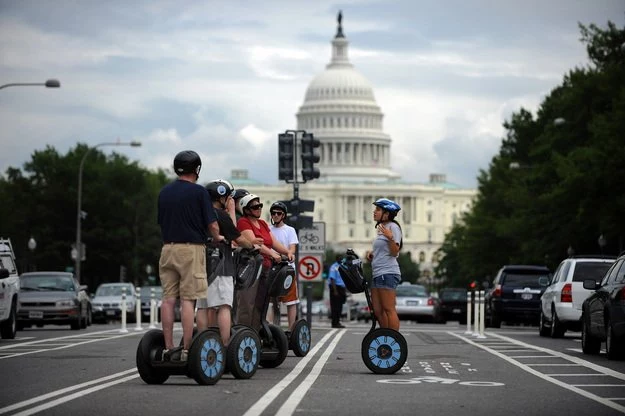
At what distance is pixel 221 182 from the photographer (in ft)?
55.8

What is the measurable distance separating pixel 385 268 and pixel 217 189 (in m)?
2.56

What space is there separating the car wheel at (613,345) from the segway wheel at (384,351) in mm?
4534

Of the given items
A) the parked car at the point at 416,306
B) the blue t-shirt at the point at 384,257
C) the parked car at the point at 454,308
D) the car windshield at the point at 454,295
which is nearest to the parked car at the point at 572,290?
the blue t-shirt at the point at 384,257

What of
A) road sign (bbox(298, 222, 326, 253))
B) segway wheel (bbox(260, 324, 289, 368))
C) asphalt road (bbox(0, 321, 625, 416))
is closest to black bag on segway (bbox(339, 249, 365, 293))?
asphalt road (bbox(0, 321, 625, 416))

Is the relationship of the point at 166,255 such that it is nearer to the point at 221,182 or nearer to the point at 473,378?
the point at 221,182

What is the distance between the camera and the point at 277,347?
18641 millimetres

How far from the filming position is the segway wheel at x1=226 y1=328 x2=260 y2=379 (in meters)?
16.4

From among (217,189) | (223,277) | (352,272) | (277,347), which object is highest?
(217,189)

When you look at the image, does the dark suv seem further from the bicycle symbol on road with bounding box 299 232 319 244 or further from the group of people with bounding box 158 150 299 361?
the group of people with bounding box 158 150 299 361

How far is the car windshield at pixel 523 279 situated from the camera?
41.0 metres

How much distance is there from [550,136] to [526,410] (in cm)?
6049

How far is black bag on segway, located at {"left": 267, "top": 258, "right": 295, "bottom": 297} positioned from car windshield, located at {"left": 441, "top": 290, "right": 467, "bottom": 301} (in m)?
41.9

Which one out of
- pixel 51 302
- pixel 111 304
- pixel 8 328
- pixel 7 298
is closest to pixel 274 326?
pixel 8 328

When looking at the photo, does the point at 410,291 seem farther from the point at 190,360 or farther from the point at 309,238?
the point at 190,360
